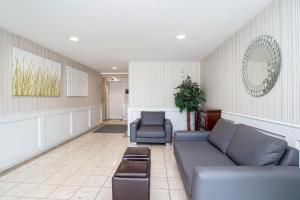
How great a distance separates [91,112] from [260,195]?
20.7ft

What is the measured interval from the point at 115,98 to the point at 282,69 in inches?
344

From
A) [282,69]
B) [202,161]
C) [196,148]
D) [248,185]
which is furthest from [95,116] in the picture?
[248,185]

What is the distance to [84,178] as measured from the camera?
277cm

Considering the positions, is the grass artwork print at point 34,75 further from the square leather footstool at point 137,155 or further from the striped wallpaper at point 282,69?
the striped wallpaper at point 282,69

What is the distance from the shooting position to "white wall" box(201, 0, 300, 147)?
6.30 ft

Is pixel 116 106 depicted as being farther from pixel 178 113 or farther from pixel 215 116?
pixel 215 116

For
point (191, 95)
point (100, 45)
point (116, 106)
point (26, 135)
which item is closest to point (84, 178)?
point (26, 135)

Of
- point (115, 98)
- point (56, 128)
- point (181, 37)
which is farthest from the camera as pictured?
point (115, 98)

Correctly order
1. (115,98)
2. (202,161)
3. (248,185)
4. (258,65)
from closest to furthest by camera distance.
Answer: (248,185)
(202,161)
(258,65)
(115,98)


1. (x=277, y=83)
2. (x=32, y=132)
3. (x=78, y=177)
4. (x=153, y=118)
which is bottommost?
(x=78, y=177)

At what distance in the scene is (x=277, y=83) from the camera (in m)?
2.18

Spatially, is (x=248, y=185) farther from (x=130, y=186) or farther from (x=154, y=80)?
(x=154, y=80)

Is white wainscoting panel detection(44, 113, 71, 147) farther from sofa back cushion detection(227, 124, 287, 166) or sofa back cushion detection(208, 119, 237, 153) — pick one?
sofa back cushion detection(227, 124, 287, 166)

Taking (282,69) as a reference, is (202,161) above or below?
below
